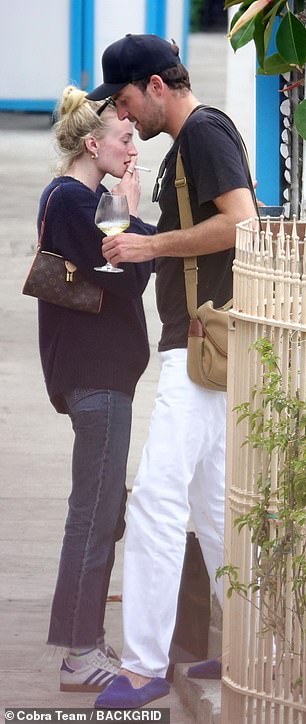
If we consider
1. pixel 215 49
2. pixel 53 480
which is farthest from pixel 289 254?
pixel 215 49

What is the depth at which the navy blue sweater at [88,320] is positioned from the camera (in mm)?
4539

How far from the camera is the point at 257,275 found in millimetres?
3611

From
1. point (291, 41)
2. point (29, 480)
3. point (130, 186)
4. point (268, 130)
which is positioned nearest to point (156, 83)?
point (130, 186)

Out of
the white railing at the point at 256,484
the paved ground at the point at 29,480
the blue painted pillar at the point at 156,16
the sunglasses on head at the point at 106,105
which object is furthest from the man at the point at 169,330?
the blue painted pillar at the point at 156,16

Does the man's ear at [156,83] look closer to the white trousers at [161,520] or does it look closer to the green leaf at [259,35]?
the white trousers at [161,520]

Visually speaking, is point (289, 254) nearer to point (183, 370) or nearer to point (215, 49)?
point (183, 370)

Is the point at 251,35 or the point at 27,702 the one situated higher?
the point at 251,35

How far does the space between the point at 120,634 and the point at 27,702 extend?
0.63m

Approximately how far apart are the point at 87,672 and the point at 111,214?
58.7 inches

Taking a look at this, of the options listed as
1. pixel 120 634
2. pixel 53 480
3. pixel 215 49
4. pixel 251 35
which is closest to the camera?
pixel 251 35

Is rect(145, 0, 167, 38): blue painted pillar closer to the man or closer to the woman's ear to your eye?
the woman's ear

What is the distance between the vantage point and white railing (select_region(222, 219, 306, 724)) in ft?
11.6

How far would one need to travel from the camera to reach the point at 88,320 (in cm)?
461
